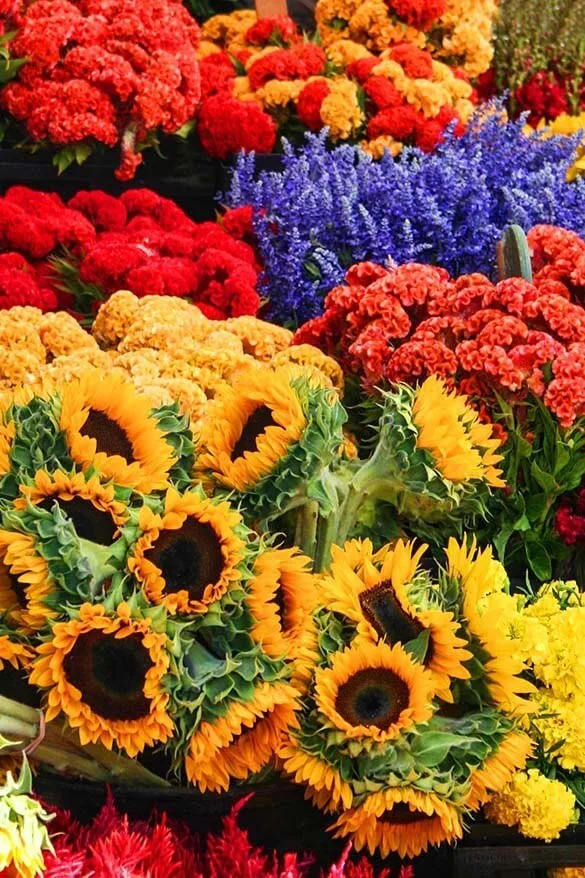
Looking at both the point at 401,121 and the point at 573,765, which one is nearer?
the point at 573,765

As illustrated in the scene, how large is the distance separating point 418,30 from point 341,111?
0.66m

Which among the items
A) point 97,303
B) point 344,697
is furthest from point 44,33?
point 344,697

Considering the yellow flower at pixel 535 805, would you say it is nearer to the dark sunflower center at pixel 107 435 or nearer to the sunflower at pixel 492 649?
the sunflower at pixel 492 649

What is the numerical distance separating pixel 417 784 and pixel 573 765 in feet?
1.12

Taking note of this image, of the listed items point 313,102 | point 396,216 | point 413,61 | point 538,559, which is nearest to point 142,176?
point 313,102

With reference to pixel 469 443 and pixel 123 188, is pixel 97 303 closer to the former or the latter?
pixel 123 188

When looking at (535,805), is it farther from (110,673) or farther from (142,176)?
(142,176)

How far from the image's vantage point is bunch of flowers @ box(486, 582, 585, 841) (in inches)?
56.0

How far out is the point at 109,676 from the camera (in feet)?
3.92

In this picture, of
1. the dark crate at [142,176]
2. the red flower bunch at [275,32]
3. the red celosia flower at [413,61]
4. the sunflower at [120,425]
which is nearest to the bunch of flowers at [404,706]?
the sunflower at [120,425]

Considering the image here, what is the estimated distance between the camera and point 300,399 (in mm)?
1424

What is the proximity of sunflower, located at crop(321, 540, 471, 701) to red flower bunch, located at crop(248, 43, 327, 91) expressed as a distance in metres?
2.75

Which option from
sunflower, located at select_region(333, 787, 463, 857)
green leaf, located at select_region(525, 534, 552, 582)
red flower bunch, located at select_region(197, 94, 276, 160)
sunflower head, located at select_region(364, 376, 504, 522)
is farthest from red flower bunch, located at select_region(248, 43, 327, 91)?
sunflower, located at select_region(333, 787, 463, 857)

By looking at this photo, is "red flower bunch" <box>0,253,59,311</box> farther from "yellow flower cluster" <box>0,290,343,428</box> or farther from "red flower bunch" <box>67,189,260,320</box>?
"yellow flower cluster" <box>0,290,343,428</box>
